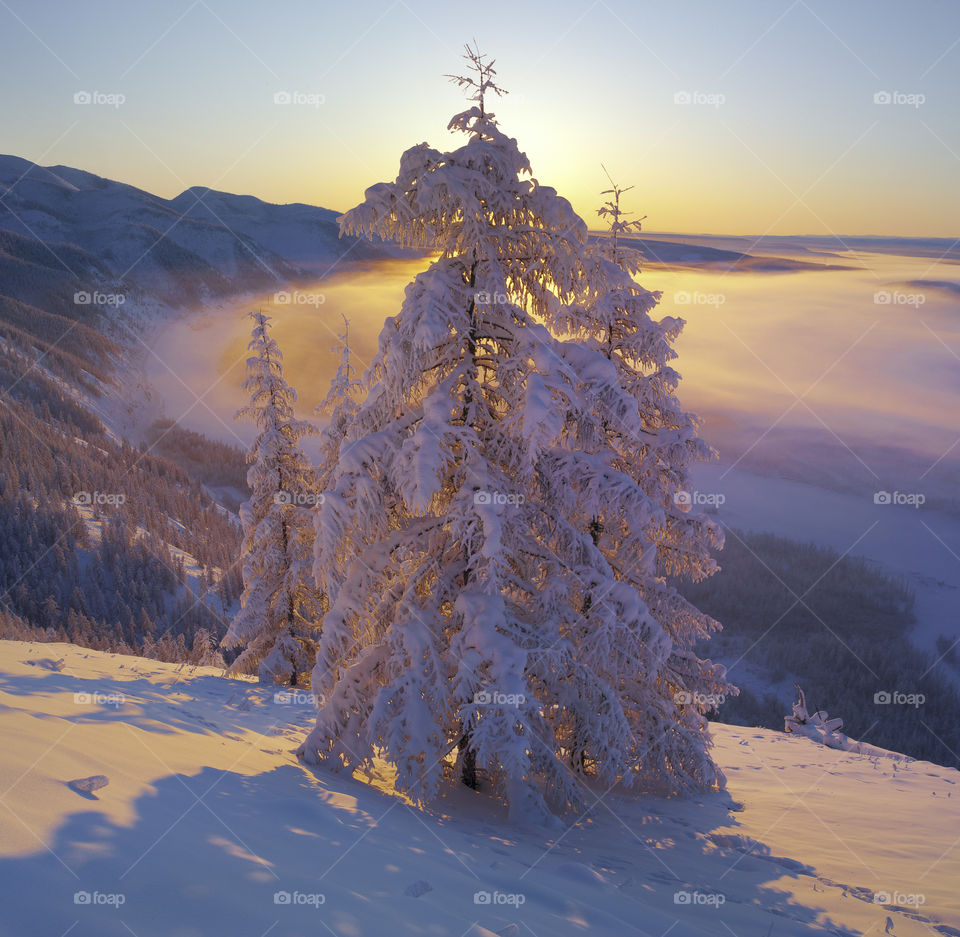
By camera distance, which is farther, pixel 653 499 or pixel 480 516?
pixel 653 499

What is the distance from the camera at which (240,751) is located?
8.23m

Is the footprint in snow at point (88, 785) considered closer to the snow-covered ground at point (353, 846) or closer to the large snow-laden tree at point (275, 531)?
the snow-covered ground at point (353, 846)

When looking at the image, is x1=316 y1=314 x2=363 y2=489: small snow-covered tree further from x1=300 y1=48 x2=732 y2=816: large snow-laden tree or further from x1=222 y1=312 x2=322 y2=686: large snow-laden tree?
x1=300 y1=48 x2=732 y2=816: large snow-laden tree

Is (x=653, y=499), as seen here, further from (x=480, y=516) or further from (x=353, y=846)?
(x=353, y=846)

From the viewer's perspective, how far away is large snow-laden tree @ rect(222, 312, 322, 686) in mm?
20766

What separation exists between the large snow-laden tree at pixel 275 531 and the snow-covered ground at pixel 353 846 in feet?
29.6

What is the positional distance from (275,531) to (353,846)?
16.6 metres

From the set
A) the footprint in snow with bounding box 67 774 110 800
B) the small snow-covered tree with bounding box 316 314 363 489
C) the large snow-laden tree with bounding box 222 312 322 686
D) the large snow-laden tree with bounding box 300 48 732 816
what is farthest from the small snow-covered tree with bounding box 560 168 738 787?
the large snow-laden tree with bounding box 222 312 322 686

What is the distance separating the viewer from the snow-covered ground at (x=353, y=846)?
147 inches

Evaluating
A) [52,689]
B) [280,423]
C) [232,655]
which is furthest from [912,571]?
[52,689]

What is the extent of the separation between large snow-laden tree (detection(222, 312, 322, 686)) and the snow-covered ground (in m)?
9.02

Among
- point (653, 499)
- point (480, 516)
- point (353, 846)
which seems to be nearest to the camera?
point (353, 846)

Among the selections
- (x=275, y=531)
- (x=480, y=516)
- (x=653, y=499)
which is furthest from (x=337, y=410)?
(x=480, y=516)

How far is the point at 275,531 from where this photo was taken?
2106 cm
